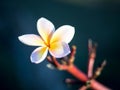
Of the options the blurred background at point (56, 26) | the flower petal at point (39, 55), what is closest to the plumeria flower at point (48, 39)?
the flower petal at point (39, 55)

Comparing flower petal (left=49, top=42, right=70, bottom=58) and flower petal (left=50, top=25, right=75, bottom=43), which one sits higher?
flower petal (left=50, top=25, right=75, bottom=43)

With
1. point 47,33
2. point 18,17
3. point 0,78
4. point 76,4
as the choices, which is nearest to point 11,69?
point 0,78

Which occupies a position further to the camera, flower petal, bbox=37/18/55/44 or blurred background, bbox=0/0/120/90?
blurred background, bbox=0/0/120/90

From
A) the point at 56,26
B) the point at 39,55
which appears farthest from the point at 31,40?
the point at 56,26

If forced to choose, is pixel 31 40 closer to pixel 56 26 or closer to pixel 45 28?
pixel 45 28

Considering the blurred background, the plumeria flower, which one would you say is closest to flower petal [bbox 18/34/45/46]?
the plumeria flower

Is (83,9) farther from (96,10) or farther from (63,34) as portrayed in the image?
(63,34)

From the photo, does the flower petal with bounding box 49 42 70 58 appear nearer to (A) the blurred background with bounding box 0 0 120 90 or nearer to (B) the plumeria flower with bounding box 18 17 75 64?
(B) the plumeria flower with bounding box 18 17 75 64
